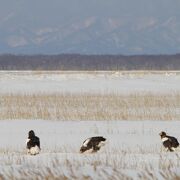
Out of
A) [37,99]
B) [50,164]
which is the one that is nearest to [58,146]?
[50,164]

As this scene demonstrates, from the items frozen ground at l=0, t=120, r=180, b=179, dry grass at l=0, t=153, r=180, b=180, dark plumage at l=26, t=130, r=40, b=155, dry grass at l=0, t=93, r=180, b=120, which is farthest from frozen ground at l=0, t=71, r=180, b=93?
dry grass at l=0, t=153, r=180, b=180

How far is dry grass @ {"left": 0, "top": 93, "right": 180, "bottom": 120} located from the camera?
2189 cm

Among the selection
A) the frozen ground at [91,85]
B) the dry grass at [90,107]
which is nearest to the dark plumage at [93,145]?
the dry grass at [90,107]

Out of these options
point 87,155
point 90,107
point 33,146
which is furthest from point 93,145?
point 90,107

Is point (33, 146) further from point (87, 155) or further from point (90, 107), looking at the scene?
point (90, 107)

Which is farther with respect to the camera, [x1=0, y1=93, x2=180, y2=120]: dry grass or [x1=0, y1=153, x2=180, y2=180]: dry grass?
[x1=0, y1=93, x2=180, y2=120]: dry grass

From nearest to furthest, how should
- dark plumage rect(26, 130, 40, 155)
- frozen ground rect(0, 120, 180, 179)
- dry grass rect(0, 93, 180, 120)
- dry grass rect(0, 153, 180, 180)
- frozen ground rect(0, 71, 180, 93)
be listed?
dry grass rect(0, 153, 180, 180) < frozen ground rect(0, 120, 180, 179) < dark plumage rect(26, 130, 40, 155) < dry grass rect(0, 93, 180, 120) < frozen ground rect(0, 71, 180, 93)

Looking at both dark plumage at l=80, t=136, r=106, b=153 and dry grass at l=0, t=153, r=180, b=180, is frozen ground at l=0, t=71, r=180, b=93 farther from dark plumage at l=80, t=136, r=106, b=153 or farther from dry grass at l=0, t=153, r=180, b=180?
dry grass at l=0, t=153, r=180, b=180

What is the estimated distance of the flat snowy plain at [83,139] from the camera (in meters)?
6.93

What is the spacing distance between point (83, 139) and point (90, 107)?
864cm

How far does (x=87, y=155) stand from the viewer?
8.90 meters

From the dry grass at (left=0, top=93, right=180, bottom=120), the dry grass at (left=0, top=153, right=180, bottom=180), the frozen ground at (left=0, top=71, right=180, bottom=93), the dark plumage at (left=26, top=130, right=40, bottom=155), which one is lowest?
the dry grass at (left=0, top=153, right=180, bottom=180)

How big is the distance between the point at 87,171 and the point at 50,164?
33.6 inches

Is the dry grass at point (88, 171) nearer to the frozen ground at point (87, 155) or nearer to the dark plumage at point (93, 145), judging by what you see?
the frozen ground at point (87, 155)
